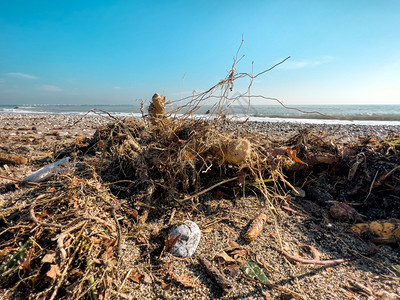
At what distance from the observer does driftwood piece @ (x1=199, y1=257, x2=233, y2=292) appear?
1205 mm

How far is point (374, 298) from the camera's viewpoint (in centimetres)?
118

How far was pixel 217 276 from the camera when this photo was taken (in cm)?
124

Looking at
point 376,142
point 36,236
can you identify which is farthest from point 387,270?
point 36,236

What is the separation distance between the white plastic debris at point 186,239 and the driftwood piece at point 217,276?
0.11 metres

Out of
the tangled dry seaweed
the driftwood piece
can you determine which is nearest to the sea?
the tangled dry seaweed

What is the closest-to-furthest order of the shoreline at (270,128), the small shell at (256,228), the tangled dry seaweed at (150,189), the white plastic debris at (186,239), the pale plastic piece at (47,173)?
1. the tangled dry seaweed at (150,189)
2. the white plastic debris at (186,239)
3. the small shell at (256,228)
4. the pale plastic piece at (47,173)
5. the shoreline at (270,128)

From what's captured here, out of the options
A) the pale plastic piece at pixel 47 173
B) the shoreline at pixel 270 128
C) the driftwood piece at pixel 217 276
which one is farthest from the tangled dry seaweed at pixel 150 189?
the shoreline at pixel 270 128

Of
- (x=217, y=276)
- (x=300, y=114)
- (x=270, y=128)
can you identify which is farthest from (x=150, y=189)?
(x=300, y=114)

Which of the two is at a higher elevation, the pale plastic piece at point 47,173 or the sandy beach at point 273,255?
the pale plastic piece at point 47,173

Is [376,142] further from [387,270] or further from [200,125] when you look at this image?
[200,125]

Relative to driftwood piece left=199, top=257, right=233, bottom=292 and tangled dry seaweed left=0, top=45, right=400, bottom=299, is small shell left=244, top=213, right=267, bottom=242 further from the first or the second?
driftwood piece left=199, top=257, right=233, bottom=292

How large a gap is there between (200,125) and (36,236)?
1472 mm

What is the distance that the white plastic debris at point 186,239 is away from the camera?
141 centimetres

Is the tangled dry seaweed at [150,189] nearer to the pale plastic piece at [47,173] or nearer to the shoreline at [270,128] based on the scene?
the pale plastic piece at [47,173]
